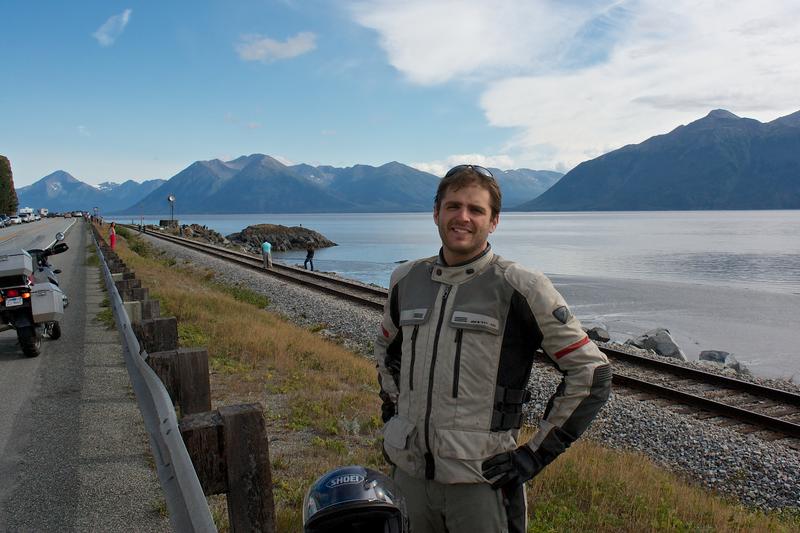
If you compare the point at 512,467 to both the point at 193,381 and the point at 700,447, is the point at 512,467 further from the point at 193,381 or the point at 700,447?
the point at 700,447

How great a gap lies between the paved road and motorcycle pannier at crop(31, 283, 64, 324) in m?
0.52

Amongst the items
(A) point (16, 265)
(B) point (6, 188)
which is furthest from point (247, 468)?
(B) point (6, 188)

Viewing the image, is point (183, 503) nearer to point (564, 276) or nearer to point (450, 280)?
point (450, 280)

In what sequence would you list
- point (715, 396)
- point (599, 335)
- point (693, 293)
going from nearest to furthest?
point (715, 396) < point (599, 335) < point (693, 293)

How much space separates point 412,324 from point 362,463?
2.69m

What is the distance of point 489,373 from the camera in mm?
2359

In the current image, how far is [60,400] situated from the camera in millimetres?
6262

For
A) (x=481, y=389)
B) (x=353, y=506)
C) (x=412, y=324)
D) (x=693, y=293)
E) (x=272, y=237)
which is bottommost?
(x=693, y=293)

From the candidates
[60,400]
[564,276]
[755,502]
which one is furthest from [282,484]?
[564,276]

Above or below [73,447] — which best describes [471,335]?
above

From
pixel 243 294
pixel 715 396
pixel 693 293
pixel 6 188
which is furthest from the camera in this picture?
pixel 6 188

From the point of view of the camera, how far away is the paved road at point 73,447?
3.80 meters

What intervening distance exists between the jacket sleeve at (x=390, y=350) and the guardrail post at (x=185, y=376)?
1.43 metres

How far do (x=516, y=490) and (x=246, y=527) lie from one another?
120cm
